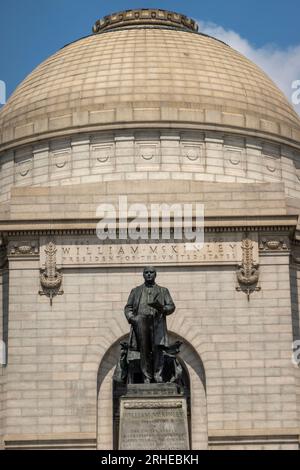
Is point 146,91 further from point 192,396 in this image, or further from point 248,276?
point 192,396

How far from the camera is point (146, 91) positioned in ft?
174

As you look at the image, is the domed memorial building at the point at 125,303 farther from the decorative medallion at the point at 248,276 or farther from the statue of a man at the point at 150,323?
the statue of a man at the point at 150,323

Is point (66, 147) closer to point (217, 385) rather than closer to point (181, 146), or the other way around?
point (181, 146)

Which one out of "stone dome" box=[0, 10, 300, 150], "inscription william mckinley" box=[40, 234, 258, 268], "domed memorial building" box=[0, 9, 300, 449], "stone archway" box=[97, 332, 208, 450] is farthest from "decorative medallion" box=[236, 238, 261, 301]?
"stone dome" box=[0, 10, 300, 150]

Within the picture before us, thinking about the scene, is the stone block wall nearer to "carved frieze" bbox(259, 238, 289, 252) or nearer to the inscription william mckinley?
the inscription william mckinley

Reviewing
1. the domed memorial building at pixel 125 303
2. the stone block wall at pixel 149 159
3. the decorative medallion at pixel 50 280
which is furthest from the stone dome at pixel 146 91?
the decorative medallion at pixel 50 280

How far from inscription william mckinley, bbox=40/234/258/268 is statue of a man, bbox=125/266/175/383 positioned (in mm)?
8894

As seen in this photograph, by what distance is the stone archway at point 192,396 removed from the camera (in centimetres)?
4191

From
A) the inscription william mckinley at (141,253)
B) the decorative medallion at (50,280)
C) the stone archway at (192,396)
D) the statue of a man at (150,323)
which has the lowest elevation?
the statue of a man at (150,323)

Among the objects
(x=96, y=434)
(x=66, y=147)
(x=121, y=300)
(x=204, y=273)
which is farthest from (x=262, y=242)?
(x=66, y=147)

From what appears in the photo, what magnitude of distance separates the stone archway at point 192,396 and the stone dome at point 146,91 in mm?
11250

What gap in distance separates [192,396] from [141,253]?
459cm

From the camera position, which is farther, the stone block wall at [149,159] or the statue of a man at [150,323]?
the stone block wall at [149,159]

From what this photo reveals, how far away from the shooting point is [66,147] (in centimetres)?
5178
